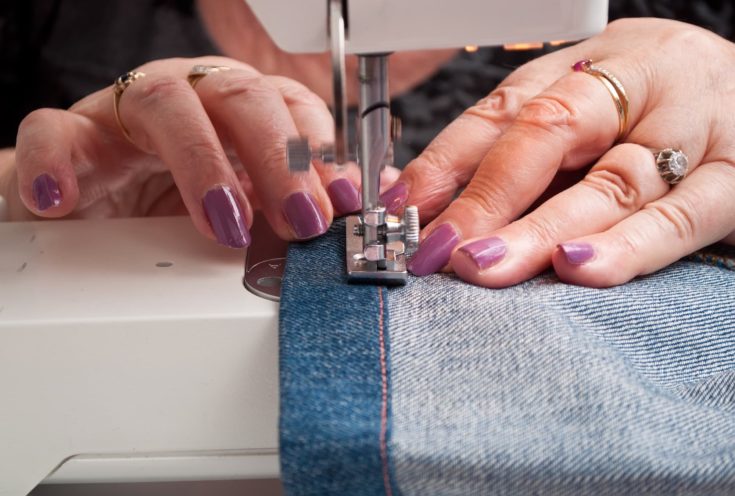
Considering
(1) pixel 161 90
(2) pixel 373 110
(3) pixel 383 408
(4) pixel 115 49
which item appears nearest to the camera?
(3) pixel 383 408

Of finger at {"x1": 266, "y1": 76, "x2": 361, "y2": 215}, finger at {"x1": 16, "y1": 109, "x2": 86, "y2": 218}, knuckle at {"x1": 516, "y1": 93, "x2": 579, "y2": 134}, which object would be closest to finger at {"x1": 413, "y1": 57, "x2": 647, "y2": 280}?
knuckle at {"x1": 516, "y1": 93, "x2": 579, "y2": 134}

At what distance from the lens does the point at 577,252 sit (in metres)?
0.64

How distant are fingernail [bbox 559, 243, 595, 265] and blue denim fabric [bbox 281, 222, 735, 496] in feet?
0.08

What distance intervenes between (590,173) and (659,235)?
10 centimetres

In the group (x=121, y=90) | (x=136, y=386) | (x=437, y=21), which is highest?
(x=437, y=21)

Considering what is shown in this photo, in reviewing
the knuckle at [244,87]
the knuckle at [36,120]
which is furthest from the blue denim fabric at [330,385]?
the knuckle at [36,120]

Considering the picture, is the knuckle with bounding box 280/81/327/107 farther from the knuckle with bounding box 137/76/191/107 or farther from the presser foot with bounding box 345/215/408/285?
the presser foot with bounding box 345/215/408/285

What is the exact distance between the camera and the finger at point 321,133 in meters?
0.77

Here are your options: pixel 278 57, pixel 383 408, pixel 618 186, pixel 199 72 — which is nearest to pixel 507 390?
pixel 383 408

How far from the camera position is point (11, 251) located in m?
0.73

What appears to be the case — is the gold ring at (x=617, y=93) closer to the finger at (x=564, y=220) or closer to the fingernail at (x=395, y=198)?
the finger at (x=564, y=220)

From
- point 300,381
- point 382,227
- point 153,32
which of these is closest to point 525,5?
point 382,227

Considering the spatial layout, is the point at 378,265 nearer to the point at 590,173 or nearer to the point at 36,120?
the point at 590,173

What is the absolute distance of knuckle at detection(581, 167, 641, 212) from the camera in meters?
0.74
